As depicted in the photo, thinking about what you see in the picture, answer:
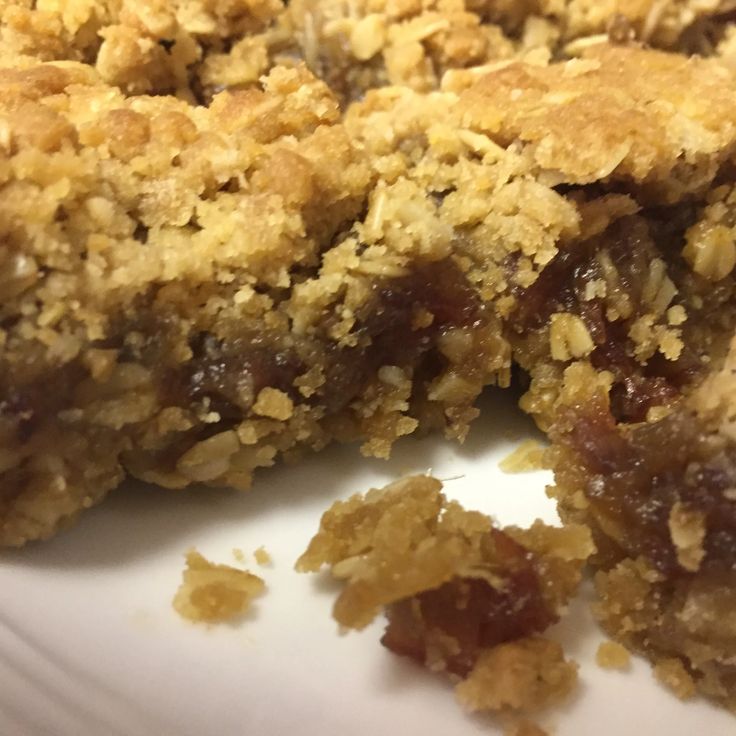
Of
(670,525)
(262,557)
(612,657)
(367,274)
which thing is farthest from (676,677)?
(367,274)

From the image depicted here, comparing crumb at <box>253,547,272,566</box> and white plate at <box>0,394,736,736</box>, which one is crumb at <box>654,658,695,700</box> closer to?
white plate at <box>0,394,736,736</box>

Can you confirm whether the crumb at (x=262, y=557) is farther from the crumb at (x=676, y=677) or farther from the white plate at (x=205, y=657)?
the crumb at (x=676, y=677)

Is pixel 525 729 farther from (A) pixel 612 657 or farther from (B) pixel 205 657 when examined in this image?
(B) pixel 205 657

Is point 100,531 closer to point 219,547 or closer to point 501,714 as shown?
point 219,547

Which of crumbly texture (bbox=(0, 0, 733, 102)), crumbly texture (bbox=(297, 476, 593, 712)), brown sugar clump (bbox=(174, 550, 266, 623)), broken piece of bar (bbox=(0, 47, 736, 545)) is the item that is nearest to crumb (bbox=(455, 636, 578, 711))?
crumbly texture (bbox=(297, 476, 593, 712))

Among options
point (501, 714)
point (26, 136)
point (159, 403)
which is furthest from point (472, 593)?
point (26, 136)

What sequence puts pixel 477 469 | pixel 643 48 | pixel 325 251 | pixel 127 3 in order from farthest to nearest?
pixel 643 48
pixel 127 3
pixel 477 469
pixel 325 251
